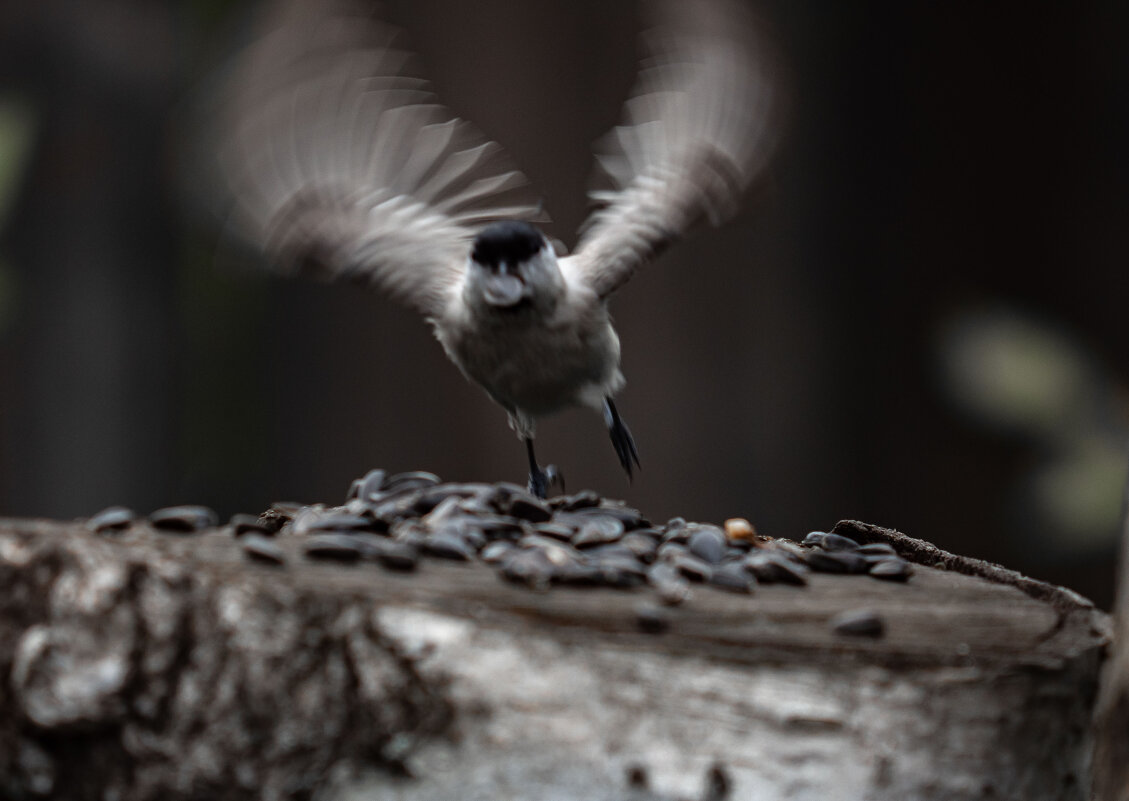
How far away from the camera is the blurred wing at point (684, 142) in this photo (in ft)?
4.94

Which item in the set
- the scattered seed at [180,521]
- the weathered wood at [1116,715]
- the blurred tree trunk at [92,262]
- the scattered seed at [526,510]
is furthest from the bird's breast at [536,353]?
the blurred tree trunk at [92,262]

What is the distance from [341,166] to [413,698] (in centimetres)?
108

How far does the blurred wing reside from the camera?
150 centimetres

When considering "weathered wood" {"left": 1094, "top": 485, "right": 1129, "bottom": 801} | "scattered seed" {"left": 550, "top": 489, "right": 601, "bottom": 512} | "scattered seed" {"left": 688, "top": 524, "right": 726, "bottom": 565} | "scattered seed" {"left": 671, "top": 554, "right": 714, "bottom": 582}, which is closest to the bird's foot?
"scattered seed" {"left": 550, "top": 489, "right": 601, "bottom": 512}

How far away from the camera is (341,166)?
169 centimetres

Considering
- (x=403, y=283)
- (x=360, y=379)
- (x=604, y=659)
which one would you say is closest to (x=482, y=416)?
(x=360, y=379)

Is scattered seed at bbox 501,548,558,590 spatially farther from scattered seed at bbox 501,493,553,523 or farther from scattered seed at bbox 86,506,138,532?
scattered seed at bbox 86,506,138,532

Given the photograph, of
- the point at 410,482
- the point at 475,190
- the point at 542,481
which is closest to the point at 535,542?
the point at 410,482

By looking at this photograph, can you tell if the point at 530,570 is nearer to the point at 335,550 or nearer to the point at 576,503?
the point at 335,550

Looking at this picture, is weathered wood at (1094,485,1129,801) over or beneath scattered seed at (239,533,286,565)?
beneath

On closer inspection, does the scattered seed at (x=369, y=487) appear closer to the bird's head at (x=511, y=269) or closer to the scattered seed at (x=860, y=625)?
the bird's head at (x=511, y=269)

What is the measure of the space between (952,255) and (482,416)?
1.11 m

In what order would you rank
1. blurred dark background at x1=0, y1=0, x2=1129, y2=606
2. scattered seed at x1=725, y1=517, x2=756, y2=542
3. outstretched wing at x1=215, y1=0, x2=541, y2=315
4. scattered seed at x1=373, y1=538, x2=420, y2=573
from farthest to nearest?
1. blurred dark background at x1=0, y1=0, x2=1129, y2=606
2. outstretched wing at x1=215, y1=0, x2=541, y2=315
3. scattered seed at x1=725, y1=517, x2=756, y2=542
4. scattered seed at x1=373, y1=538, x2=420, y2=573

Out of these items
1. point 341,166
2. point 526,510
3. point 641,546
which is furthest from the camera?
point 341,166
